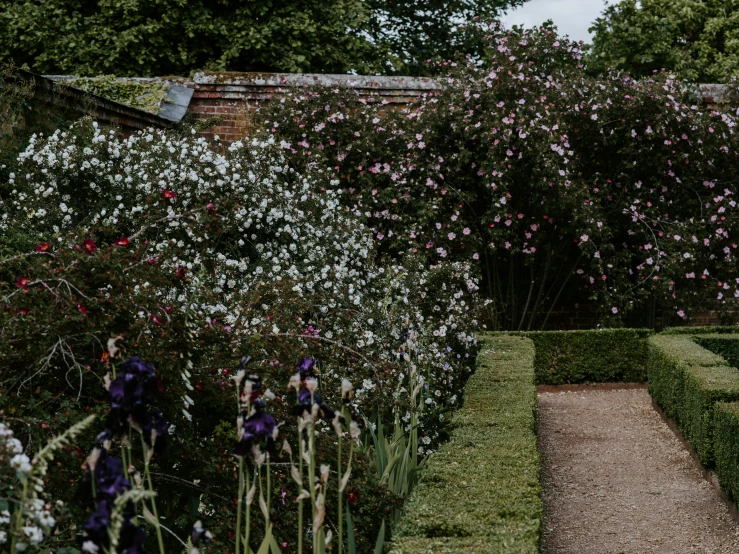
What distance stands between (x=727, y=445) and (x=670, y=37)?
14.3 meters

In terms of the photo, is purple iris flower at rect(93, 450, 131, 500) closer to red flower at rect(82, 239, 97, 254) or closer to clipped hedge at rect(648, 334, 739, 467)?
red flower at rect(82, 239, 97, 254)

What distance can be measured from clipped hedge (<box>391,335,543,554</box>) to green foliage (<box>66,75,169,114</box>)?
5.46m

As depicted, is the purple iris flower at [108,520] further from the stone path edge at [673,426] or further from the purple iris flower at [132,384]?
the stone path edge at [673,426]

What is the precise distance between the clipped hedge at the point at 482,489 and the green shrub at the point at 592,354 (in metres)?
4.53

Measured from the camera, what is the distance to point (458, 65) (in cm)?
1087

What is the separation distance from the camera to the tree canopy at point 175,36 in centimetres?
1309

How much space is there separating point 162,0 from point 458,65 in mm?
4849

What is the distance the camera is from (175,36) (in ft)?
43.9

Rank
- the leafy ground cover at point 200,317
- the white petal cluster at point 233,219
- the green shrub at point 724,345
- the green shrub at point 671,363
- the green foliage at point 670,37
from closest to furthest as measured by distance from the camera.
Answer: the leafy ground cover at point 200,317
the white petal cluster at point 233,219
the green shrub at point 671,363
the green shrub at point 724,345
the green foliage at point 670,37

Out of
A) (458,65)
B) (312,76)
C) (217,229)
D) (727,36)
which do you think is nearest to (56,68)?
(312,76)

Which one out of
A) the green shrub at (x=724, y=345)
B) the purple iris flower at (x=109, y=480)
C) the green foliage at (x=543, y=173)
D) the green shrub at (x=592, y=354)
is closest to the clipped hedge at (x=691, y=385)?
the green shrub at (x=724, y=345)

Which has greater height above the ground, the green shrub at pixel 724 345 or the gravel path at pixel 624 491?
the green shrub at pixel 724 345

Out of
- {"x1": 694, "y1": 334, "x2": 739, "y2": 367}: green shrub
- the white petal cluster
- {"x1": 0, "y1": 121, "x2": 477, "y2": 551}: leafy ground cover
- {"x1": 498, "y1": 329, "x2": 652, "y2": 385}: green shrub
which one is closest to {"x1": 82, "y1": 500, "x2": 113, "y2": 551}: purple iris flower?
{"x1": 0, "y1": 121, "x2": 477, "y2": 551}: leafy ground cover

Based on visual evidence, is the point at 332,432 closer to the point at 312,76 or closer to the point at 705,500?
the point at 705,500
